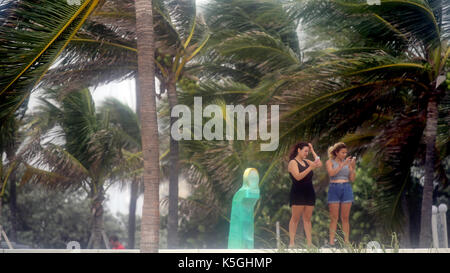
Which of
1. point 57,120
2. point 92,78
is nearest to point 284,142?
point 92,78

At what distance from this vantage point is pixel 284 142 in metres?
11.3

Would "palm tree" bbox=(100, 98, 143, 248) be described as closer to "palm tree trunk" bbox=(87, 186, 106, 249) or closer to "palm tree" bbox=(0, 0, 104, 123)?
"palm tree trunk" bbox=(87, 186, 106, 249)

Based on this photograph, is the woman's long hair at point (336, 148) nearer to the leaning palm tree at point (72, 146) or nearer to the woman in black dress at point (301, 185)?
the woman in black dress at point (301, 185)

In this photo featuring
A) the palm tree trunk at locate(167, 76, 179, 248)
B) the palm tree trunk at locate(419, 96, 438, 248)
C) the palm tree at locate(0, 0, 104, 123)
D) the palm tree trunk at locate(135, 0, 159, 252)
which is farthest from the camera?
the palm tree trunk at locate(167, 76, 179, 248)

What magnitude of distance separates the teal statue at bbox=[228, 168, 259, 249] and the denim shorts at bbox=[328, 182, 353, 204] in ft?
4.17

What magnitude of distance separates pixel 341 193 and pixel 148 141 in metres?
3.40

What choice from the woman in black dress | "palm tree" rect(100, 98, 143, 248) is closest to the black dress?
the woman in black dress

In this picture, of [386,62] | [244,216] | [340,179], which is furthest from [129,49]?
[340,179]

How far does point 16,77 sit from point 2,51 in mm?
386

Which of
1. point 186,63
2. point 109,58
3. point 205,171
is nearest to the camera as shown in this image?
point 109,58

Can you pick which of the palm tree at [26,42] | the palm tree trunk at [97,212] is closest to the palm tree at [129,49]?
the palm tree at [26,42]

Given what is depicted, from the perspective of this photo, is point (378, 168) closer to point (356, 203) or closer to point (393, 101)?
point (393, 101)

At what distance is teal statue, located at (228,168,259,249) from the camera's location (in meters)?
9.78
